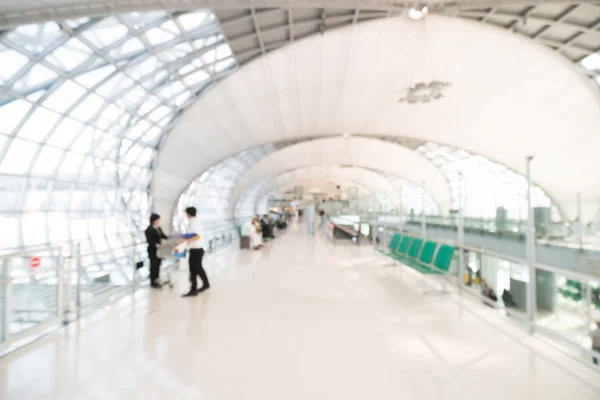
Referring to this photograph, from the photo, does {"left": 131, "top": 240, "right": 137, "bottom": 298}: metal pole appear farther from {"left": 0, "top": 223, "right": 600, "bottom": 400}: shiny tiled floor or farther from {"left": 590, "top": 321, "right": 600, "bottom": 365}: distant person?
{"left": 590, "top": 321, "right": 600, "bottom": 365}: distant person

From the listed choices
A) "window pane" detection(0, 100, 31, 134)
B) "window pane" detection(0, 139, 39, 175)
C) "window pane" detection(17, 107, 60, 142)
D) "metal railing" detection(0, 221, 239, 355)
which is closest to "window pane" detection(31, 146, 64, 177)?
"window pane" detection(0, 139, 39, 175)

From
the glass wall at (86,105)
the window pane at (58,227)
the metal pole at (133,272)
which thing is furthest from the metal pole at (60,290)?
the window pane at (58,227)

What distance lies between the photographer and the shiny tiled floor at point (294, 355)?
10.6 ft

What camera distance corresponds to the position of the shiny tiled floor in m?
3.24

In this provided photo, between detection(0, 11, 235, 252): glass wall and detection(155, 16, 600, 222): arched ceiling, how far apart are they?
9.78 ft

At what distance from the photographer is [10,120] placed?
621 inches

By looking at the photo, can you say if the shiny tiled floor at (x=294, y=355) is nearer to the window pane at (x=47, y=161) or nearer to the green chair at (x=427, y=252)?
the green chair at (x=427, y=252)

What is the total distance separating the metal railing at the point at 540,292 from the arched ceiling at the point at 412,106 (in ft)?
48.6

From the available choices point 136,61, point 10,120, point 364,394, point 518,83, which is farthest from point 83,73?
point 518,83

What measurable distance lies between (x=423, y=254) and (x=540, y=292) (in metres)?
2.37

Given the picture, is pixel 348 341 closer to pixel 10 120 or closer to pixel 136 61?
pixel 136 61

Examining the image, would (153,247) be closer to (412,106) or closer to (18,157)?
(18,157)

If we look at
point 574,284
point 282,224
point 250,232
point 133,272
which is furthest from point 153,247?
point 282,224

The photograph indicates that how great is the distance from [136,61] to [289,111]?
543 inches
